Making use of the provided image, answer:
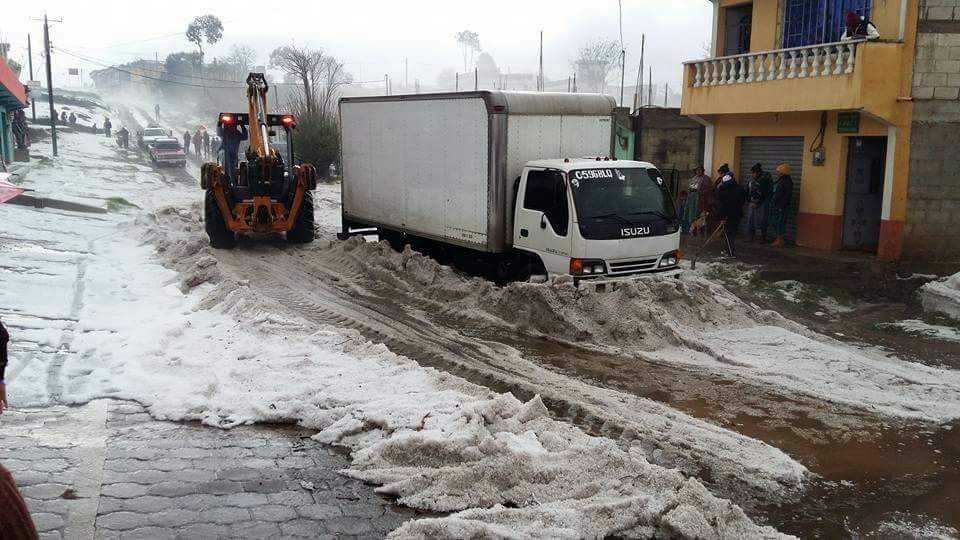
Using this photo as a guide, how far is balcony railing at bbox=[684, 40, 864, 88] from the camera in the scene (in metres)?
15.6

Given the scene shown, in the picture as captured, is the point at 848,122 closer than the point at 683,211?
Yes

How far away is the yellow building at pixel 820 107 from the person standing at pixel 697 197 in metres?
1.03

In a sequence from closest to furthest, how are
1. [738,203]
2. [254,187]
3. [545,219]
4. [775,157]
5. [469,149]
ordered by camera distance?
[545,219], [469,149], [254,187], [738,203], [775,157]

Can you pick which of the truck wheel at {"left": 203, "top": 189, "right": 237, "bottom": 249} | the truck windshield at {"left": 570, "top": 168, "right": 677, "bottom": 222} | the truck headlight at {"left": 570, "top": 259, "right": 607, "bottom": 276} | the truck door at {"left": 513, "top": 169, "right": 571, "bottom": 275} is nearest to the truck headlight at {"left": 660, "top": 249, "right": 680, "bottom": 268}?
the truck windshield at {"left": 570, "top": 168, "right": 677, "bottom": 222}

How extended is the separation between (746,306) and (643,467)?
5.87m

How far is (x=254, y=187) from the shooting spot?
16891mm

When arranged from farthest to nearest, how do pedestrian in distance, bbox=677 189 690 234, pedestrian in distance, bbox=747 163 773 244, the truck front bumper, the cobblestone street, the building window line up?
pedestrian in distance, bbox=677 189 690 234, pedestrian in distance, bbox=747 163 773 244, the building window, the truck front bumper, the cobblestone street

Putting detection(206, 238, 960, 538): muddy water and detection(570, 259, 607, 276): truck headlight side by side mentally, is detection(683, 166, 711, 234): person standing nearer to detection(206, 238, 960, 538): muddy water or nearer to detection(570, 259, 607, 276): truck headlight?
detection(570, 259, 607, 276): truck headlight

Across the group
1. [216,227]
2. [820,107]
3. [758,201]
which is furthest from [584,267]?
[216,227]

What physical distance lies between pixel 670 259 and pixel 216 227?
371 inches

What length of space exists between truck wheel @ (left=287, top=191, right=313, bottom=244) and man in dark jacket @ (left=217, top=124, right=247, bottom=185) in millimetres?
1567

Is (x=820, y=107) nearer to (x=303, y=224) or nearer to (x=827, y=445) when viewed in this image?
(x=303, y=224)

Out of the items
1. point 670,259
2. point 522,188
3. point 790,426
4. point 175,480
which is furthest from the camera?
point 522,188

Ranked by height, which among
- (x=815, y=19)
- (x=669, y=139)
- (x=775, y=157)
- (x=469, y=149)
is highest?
(x=815, y=19)
